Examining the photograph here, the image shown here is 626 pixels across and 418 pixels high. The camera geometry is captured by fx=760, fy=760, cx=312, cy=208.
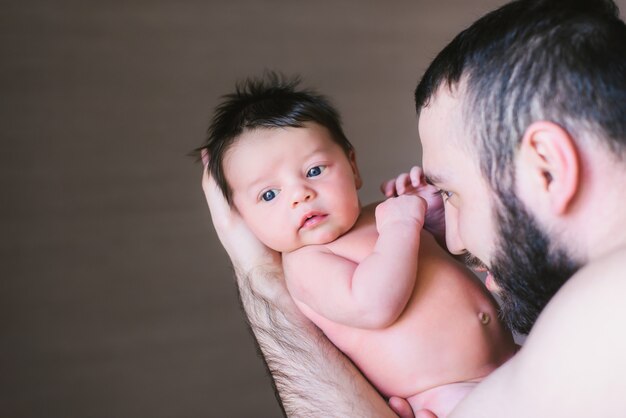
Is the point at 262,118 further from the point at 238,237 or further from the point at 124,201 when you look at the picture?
the point at 124,201

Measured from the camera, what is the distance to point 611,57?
0.82 meters

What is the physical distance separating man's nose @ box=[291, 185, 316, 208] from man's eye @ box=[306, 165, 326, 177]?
37 mm

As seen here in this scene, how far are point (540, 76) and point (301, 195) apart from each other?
0.41m

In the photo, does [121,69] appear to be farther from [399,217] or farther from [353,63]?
[399,217]

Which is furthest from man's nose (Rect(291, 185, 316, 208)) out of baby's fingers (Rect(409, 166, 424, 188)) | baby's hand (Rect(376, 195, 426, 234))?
baby's fingers (Rect(409, 166, 424, 188))

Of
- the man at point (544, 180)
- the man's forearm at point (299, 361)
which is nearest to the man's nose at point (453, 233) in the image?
the man at point (544, 180)

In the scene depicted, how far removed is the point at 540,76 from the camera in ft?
2.70

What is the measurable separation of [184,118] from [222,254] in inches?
16.1

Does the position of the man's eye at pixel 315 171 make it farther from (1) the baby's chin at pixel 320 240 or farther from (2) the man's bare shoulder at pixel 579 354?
(2) the man's bare shoulder at pixel 579 354

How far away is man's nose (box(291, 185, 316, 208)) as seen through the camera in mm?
1118

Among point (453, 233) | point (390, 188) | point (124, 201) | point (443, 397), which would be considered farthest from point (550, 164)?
point (124, 201)

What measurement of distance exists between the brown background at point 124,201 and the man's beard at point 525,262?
127 cm

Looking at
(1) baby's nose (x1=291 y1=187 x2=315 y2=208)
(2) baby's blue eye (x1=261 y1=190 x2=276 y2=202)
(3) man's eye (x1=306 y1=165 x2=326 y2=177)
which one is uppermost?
(3) man's eye (x1=306 y1=165 x2=326 y2=177)

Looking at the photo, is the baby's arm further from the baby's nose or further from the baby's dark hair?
the baby's dark hair
